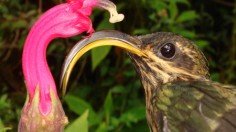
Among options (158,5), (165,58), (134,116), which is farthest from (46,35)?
(158,5)

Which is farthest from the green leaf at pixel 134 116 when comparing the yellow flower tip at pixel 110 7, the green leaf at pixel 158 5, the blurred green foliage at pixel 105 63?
the yellow flower tip at pixel 110 7

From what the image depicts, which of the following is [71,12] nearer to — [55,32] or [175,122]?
[55,32]

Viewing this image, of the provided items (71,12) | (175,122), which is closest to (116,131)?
(175,122)

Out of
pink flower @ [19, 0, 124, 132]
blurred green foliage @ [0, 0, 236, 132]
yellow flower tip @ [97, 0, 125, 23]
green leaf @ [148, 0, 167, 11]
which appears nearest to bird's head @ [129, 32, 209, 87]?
yellow flower tip @ [97, 0, 125, 23]

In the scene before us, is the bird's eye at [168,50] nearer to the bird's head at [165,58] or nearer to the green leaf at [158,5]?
the bird's head at [165,58]

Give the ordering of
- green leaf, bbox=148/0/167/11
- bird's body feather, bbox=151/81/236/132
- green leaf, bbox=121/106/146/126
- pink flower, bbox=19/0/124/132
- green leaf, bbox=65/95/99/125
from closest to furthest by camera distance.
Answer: pink flower, bbox=19/0/124/132 → bird's body feather, bbox=151/81/236/132 → green leaf, bbox=121/106/146/126 → green leaf, bbox=65/95/99/125 → green leaf, bbox=148/0/167/11

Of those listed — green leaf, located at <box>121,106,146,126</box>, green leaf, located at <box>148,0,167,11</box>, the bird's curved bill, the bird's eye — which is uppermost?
green leaf, located at <box>148,0,167,11</box>

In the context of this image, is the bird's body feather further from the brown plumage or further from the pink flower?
the pink flower
